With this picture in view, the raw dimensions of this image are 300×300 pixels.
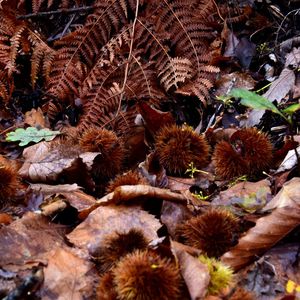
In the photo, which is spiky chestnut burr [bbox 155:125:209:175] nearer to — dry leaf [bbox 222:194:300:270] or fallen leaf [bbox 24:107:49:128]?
dry leaf [bbox 222:194:300:270]

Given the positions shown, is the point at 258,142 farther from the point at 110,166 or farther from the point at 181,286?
the point at 181,286

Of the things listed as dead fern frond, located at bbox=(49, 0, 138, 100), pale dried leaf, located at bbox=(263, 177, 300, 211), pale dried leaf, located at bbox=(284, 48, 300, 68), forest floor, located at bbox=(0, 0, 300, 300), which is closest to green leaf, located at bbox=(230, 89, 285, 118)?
forest floor, located at bbox=(0, 0, 300, 300)

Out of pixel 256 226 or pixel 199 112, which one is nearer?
pixel 256 226

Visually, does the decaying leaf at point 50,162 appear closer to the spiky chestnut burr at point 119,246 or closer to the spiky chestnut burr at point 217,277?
the spiky chestnut burr at point 119,246

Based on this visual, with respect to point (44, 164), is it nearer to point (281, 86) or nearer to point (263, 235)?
point (263, 235)

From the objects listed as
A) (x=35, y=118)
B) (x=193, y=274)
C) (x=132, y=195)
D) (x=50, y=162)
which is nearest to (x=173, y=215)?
(x=132, y=195)

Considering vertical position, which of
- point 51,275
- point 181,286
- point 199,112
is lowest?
point 199,112

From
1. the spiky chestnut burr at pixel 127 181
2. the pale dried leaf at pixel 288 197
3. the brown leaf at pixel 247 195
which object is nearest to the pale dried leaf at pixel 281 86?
the brown leaf at pixel 247 195

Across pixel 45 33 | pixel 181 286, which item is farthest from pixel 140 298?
pixel 45 33
